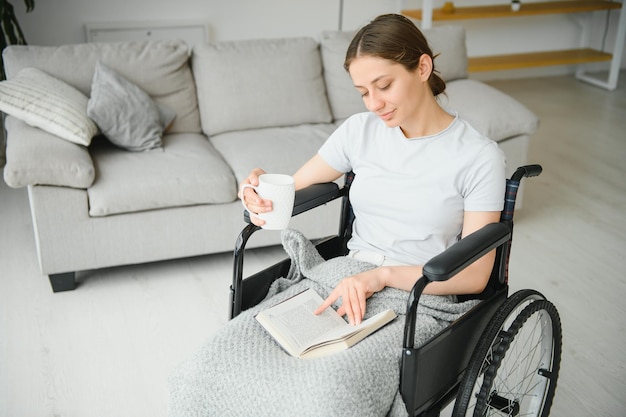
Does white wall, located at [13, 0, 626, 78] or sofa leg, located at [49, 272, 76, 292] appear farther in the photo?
white wall, located at [13, 0, 626, 78]

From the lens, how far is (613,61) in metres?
5.25

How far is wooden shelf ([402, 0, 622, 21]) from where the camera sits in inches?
187

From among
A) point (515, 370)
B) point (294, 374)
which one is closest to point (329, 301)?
point (294, 374)

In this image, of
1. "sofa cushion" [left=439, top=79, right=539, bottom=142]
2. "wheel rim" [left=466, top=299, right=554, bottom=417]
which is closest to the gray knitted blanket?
"wheel rim" [left=466, top=299, right=554, bottom=417]

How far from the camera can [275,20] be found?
4.52 meters

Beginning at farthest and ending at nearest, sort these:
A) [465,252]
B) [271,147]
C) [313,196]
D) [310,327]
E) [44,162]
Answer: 1. [271,147]
2. [44,162]
3. [313,196]
4. [310,327]
5. [465,252]

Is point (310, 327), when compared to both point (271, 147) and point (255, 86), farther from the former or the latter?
point (255, 86)

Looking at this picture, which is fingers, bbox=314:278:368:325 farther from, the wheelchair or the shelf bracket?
the shelf bracket

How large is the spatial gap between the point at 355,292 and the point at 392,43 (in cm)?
52

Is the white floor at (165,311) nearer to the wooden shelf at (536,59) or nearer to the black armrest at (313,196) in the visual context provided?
the black armrest at (313,196)

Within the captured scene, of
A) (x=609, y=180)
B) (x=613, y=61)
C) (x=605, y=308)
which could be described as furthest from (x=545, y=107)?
(x=605, y=308)

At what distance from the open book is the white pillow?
4.58 feet

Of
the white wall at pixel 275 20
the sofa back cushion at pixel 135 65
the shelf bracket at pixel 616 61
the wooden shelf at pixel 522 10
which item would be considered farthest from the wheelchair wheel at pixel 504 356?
the shelf bracket at pixel 616 61

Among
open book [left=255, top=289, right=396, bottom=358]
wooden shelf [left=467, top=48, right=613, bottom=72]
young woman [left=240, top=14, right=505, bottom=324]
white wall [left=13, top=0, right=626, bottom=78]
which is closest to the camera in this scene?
open book [left=255, top=289, right=396, bottom=358]
